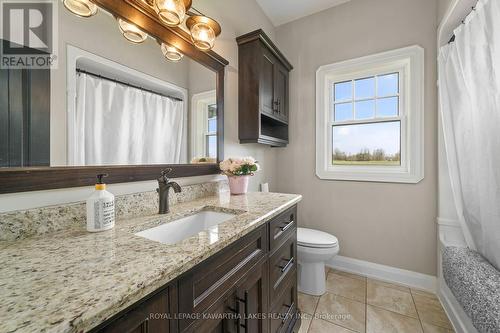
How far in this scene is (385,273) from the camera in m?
1.96

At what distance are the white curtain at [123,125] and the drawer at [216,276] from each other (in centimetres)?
67

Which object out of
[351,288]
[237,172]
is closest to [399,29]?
[237,172]

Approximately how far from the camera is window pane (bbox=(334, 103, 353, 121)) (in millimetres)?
2207

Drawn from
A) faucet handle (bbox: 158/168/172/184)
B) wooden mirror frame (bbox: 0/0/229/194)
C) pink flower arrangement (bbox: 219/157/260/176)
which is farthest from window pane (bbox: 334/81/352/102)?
faucet handle (bbox: 158/168/172/184)

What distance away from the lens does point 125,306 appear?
0.41 m

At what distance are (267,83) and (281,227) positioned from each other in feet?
4.18

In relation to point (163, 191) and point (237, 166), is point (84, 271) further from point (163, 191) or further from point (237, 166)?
point (237, 166)

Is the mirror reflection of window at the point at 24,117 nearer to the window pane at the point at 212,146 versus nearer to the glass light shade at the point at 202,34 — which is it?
the glass light shade at the point at 202,34

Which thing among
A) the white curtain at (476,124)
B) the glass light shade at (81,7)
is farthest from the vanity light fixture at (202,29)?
the white curtain at (476,124)

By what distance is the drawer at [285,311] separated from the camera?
1116 mm

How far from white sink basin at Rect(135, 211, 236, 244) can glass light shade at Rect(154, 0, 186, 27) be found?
101cm

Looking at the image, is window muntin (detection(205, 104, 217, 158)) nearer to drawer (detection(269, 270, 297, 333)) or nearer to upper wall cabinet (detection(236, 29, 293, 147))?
upper wall cabinet (detection(236, 29, 293, 147))

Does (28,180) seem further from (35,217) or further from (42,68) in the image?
(42,68)

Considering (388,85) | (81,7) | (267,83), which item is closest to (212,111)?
(267,83)
